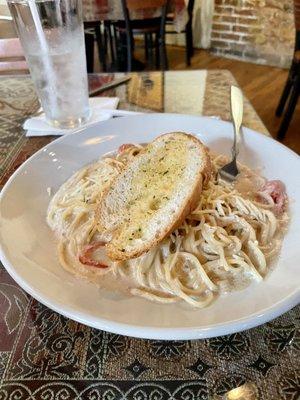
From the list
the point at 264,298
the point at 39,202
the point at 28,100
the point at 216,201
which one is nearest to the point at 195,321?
the point at 264,298

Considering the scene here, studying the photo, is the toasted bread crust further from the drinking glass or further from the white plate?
the drinking glass

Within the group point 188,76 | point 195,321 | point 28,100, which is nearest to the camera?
point 195,321

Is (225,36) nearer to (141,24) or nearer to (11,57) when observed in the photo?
(141,24)

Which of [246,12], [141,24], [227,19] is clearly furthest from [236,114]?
[227,19]

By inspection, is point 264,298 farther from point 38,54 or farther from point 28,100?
point 28,100

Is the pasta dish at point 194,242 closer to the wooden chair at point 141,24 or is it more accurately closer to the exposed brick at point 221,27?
the wooden chair at point 141,24

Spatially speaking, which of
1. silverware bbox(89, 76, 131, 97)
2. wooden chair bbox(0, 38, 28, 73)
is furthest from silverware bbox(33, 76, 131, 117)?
wooden chair bbox(0, 38, 28, 73)

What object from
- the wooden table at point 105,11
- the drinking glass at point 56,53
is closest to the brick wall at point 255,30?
the wooden table at point 105,11

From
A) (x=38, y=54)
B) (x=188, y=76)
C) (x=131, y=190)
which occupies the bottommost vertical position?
(x=188, y=76)
